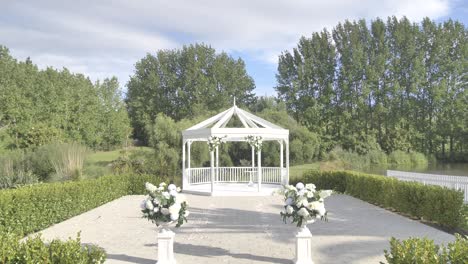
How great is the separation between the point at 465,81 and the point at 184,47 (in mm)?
28096

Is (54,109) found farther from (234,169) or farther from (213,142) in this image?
(213,142)

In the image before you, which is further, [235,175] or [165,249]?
[235,175]

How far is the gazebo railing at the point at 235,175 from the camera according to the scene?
747 inches

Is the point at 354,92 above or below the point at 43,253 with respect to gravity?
above

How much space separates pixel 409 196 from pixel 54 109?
26798 millimetres

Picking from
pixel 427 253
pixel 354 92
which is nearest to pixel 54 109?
pixel 354 92

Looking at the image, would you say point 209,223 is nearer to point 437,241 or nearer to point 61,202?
point 61,202

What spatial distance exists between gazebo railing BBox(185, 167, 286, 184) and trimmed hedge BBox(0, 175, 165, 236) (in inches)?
214

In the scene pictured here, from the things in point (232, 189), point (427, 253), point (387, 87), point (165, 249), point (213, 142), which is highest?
point (387, 87)

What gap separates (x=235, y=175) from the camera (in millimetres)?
20359

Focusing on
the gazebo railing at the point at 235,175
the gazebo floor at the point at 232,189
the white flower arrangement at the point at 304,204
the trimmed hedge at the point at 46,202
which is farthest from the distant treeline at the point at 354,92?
the white flower arrangement at the point at 304,204

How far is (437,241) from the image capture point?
747 centimetres

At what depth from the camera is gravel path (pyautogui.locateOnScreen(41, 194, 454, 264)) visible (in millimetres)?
6379

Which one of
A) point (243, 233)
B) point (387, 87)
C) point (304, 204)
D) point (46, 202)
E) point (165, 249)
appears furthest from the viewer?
point (387, 87)
